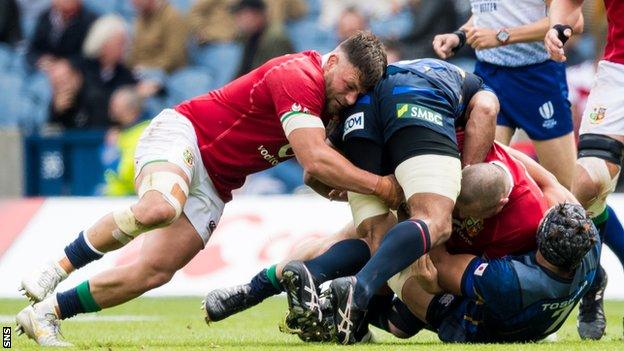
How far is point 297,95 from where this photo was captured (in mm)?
7469

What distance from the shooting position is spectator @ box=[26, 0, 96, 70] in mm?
17047

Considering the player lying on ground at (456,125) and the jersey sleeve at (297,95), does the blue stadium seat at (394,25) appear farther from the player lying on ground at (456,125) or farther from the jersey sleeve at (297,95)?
the jersey sleeve at (297,95)

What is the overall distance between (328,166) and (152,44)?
9894 mm

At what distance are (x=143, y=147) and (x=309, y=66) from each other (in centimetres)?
115

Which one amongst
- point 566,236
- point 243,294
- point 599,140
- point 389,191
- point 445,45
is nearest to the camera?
point 566,236

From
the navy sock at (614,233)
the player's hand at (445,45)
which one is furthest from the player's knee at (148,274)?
the navy sock at (614,233)

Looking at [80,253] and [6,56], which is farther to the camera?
[6,56]

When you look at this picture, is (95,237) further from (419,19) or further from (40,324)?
(419,19)

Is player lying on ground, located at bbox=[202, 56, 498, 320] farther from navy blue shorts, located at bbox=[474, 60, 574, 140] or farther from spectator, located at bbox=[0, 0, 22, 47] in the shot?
spectator, located at bbox=[0, 0, 22, 47]

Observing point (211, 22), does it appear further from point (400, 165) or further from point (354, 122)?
point (400, 165)

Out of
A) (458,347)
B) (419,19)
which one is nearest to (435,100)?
(458,347)

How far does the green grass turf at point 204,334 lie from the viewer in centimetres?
721

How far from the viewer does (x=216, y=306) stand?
7836 millimetres

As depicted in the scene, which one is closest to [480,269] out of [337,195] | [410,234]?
Answer: [410,234]
